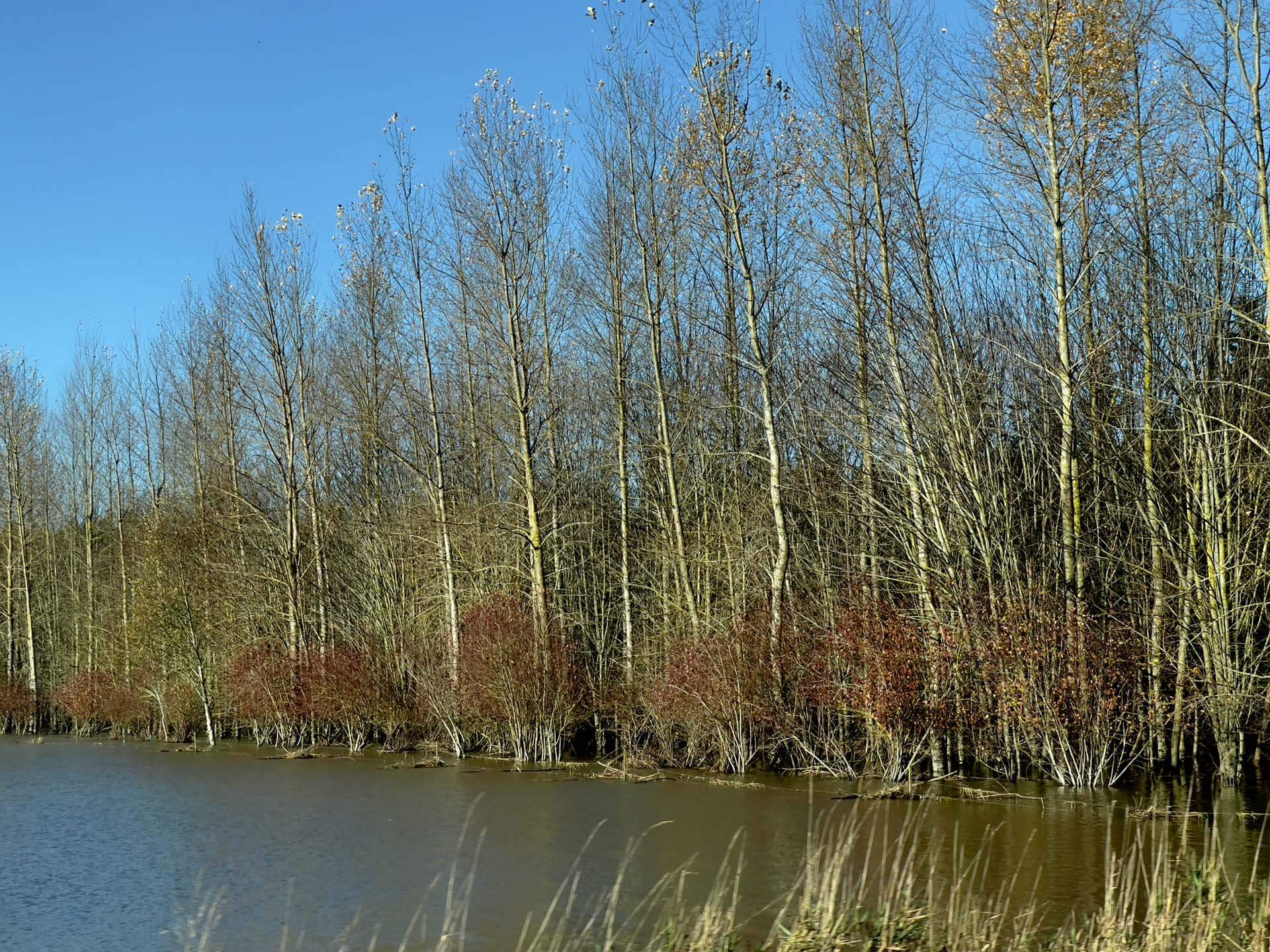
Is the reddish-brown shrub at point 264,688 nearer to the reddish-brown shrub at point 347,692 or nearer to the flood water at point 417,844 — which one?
the reddish-brown shrub at point 347,692

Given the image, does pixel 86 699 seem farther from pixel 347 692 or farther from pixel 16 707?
pixel 347 692

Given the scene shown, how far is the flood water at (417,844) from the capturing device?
9.53m

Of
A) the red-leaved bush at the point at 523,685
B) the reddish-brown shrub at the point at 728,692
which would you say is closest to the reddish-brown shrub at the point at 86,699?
the red-leaved bush at the point at 523,685

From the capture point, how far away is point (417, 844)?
12719mm

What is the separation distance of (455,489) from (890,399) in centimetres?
1300

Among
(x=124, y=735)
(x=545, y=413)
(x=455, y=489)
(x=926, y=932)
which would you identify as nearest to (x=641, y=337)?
(x=545, y=413)

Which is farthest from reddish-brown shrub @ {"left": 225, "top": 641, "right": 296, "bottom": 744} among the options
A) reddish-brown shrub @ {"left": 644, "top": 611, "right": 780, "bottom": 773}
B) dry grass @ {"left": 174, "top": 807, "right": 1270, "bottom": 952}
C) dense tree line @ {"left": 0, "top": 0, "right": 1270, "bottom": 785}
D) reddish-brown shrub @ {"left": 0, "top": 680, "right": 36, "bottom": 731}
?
dry grass @ {"left": 174, "top": 807, "right": 1270, "bottom": 952}

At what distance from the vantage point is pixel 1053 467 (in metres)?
16.5

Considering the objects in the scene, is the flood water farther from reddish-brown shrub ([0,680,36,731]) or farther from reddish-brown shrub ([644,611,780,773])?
reddish-brown shrub ([0,680,36,731])

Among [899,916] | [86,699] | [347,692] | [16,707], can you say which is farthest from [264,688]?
[899,916]

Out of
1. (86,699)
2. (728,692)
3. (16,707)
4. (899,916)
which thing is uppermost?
(728,692)

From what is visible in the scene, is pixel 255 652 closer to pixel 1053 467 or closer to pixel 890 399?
pixel 890 399

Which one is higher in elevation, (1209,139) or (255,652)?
(1209,139)

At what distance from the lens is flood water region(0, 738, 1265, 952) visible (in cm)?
953
